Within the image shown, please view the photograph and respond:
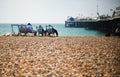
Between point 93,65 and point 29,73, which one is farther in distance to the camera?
point 93,65

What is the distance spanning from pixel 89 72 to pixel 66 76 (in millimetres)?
898

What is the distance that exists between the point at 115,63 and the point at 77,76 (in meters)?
2.58

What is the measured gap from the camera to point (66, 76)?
6.37 m

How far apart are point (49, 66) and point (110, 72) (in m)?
2.13

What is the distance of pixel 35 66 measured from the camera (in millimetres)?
7633

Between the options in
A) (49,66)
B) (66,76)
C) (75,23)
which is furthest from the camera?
(75,23)

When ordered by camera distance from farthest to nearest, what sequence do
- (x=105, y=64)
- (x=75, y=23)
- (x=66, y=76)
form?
(x=75, y=23) → (x=105, y=64) → (x=66, y=76)

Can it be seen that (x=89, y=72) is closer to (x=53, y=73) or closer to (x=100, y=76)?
(x=100, y=76)

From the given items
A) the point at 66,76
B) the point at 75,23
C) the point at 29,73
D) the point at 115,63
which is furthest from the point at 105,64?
the point at 75,23

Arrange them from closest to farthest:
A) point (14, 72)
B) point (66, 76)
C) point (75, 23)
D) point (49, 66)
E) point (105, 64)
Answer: point (66, 76)
point (14, 72)
point (49, 66)
point (105, 64)
point (75, 23)


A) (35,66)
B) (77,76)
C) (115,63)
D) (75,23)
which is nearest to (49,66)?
(35,66)

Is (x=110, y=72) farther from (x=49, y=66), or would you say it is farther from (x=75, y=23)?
(x=75, y=23)

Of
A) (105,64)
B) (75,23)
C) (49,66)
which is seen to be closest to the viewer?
(49,66)

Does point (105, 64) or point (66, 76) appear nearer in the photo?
point (66, 76)
